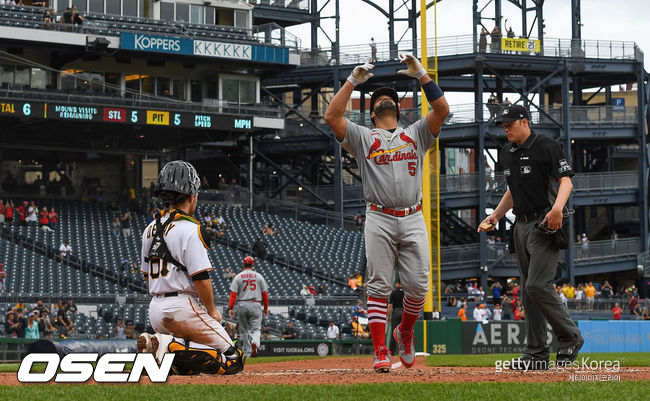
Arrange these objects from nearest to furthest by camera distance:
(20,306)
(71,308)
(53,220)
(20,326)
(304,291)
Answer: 1. (20,326)
2. (20,306)
3. (71,308)
4. (304,291)
5. (53,220)

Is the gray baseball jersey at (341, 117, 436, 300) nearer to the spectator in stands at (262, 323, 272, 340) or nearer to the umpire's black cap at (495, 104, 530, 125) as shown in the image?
the umpire's black cap at (495, 104, 530, 125)

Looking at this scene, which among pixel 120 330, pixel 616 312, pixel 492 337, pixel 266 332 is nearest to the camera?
pixel 492 337

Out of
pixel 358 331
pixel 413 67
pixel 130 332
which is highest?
pixel 413 67

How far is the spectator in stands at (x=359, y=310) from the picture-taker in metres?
29.2

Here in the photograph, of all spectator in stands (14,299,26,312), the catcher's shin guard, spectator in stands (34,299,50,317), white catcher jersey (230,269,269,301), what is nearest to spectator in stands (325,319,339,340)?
spectator in stands (34,299,50,317)

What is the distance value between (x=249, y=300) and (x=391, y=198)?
9672 mm

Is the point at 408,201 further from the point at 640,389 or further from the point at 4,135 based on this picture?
the point at 4,135

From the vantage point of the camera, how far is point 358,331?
28.0 metres

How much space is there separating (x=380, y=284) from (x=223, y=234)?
3156 cm

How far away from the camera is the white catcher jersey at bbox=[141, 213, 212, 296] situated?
7406 mm

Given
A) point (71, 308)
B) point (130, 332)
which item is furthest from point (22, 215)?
point (130, 332)

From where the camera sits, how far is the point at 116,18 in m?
42.4

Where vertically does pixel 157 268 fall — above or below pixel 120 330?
above

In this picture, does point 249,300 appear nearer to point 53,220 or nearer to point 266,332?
point 266,332
